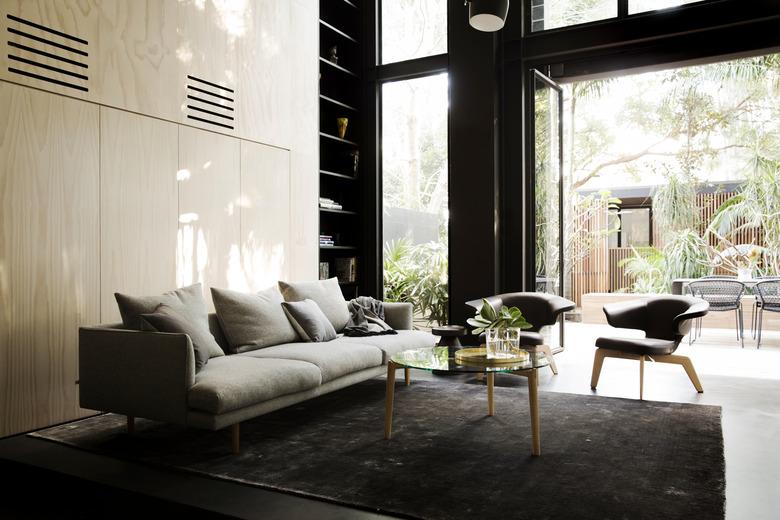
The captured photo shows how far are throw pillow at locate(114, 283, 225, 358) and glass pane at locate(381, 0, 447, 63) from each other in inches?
159

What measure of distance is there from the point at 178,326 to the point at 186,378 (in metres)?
0.47

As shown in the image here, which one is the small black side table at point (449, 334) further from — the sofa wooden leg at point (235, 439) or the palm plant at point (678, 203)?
the palm plant at point (678, 203)

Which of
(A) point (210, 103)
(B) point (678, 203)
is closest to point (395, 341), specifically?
(A) point (210, 103)

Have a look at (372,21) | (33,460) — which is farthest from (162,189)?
(372,21)

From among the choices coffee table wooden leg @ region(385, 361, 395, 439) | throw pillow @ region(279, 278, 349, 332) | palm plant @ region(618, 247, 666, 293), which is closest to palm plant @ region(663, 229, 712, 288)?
palm plant @ region(618, 247, 666, 293)

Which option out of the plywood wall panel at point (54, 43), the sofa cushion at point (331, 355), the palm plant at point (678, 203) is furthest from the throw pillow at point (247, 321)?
the palm plant at point (678, 203)

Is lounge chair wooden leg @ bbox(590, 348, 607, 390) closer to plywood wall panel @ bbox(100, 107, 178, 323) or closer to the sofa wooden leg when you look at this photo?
the sofa wooden leg

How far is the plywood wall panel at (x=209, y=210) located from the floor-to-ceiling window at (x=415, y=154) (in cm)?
214

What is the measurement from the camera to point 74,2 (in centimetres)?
413

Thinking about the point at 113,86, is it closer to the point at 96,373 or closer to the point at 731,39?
the point at 96,373

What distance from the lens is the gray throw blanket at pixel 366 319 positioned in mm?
5199

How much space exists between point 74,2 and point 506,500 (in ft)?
13.1

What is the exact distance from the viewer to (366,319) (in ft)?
17.8

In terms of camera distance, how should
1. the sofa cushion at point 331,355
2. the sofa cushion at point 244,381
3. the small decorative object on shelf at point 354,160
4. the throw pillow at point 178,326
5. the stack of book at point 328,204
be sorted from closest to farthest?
the sofa cushion at point 244,381, the throw pillow at point 178,326, the sofa cushion at point 331,355, the stack of book at point 328,204, the small decorative object on shelf at point 354,160
